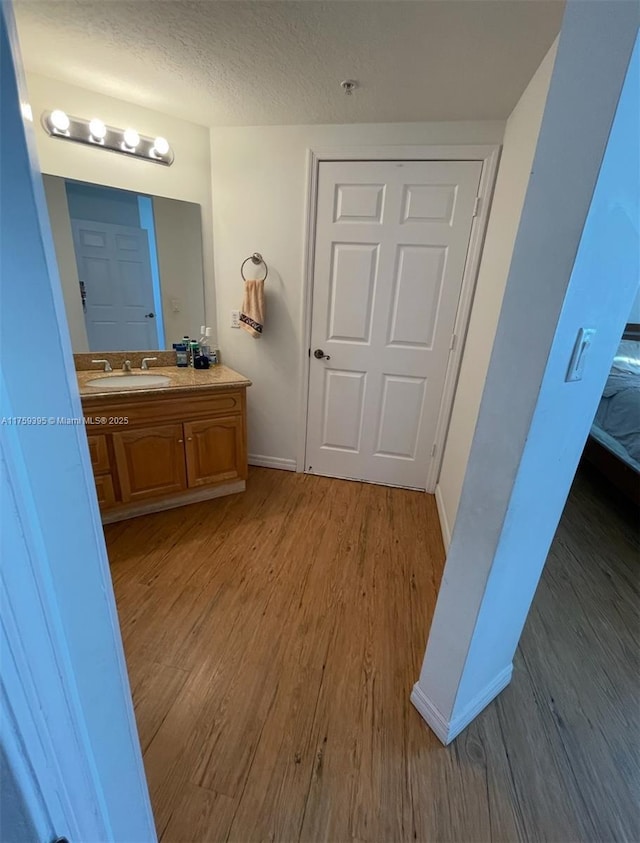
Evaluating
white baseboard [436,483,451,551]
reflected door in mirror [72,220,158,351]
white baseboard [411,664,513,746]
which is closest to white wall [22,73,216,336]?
reflected door in mirror [72,220,158,351]

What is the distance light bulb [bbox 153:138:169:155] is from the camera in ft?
6.77

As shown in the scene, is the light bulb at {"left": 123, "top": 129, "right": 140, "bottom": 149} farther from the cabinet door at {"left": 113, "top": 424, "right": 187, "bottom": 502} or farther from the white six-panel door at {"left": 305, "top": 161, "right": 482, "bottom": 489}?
→ the cabinet door at {"left": 113, "top": 424, "right": 187, "bottom": 502}

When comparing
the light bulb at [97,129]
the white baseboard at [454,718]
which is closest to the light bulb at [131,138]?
the light bulb at [97,129]

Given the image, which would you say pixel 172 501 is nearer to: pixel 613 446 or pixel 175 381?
pixel 175 381

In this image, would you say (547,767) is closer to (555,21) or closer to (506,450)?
(506,450)

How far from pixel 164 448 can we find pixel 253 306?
3.57ft

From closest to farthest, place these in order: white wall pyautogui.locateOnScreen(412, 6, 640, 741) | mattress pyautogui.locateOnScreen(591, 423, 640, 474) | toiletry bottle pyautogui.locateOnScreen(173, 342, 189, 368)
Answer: white wall pyautogui.locateOnScreen(412, 6, 640, 741) < mattress pyautogui.locateOnScreen(591, 423, 640, 474) < toiletry bottle pyautogui.locateOnScreen(173, 342, 189, 368)

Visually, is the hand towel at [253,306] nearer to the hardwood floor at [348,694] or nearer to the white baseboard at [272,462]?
the white baseboard at [272,462]

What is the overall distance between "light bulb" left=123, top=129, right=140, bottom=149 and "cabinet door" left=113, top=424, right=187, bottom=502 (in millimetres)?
1618

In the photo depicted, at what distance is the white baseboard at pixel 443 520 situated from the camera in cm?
201

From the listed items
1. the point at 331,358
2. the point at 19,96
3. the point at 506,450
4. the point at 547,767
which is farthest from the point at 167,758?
the point at 331,358

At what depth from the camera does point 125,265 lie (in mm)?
2166

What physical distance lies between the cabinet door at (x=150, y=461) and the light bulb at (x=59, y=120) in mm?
1614

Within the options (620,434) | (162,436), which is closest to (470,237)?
(620,434)
